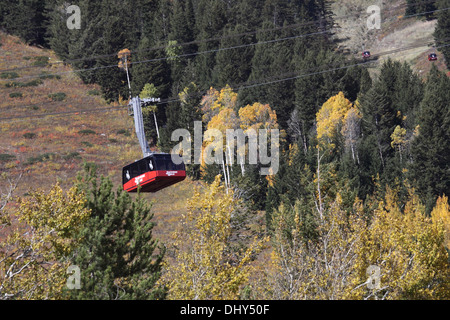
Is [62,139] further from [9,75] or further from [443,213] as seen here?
[443,213]

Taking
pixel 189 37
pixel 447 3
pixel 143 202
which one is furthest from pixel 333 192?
pixel 447 3

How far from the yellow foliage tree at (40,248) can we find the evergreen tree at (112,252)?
1167mm

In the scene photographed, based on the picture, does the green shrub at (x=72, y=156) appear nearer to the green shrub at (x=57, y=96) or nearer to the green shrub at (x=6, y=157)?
the green shrub at (x=6, y=157)

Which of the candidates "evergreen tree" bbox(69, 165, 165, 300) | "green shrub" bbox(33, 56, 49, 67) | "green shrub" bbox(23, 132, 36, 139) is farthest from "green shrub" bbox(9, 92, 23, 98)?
"evergreen tree" bbox(69, 165, 165, 300)

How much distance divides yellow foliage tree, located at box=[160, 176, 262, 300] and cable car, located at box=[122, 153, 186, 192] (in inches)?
84.7

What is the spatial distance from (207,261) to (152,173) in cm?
841

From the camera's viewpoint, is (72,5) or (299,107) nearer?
(299,107)

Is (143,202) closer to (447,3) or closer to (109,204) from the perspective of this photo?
(109,204)

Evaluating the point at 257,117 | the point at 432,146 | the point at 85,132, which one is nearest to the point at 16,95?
the point at 85,132

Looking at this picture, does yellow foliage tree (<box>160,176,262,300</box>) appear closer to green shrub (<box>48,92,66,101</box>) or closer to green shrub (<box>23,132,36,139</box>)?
green shrub (<box>23,132,36,139</box>)

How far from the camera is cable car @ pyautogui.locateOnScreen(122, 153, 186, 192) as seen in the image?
3816 cm

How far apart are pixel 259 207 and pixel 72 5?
70.7 metres

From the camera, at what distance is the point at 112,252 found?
32.0 metres

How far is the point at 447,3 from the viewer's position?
145 meters
